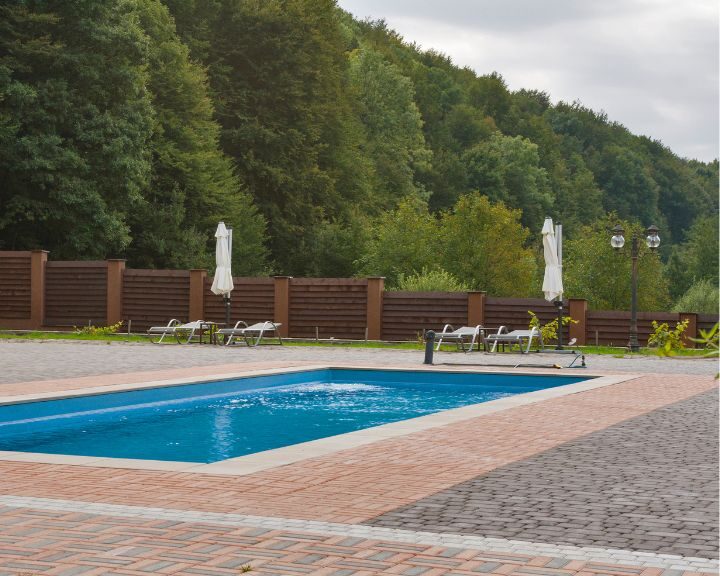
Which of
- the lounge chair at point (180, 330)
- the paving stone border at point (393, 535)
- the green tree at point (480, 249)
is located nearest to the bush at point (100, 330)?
the lounge chair at point (180, 330)

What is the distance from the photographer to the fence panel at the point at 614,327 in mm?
23812

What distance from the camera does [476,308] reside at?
2469 centimetres

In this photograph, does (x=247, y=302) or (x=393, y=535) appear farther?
(x=247, y=302)

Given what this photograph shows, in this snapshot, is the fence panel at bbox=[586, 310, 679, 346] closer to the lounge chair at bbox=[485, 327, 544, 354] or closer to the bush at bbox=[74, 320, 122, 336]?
the lounge chair at bbox=[485, 327, 544, 354]

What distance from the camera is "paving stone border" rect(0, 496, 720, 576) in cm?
465

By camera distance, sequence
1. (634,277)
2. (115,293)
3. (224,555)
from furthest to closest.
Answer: (115,293) → (634,277) → (224,555)

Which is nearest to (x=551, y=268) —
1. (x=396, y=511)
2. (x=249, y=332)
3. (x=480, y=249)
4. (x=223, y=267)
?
(x=249, y=332)

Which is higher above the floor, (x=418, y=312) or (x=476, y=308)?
(x=476, y=308)

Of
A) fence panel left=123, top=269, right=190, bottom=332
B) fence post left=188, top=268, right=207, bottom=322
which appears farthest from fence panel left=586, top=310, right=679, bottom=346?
fence panel left=123, top=269, right=190, bottom=332

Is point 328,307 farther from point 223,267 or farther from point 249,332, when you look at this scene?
point 223,267

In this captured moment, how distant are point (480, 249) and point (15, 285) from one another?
58.6 feet

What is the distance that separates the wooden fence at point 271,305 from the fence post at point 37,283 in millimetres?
26

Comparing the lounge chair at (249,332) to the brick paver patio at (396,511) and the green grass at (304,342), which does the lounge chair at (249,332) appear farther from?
the brick paver patio at (396,511)

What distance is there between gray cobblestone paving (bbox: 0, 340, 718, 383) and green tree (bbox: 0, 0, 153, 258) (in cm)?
1081
